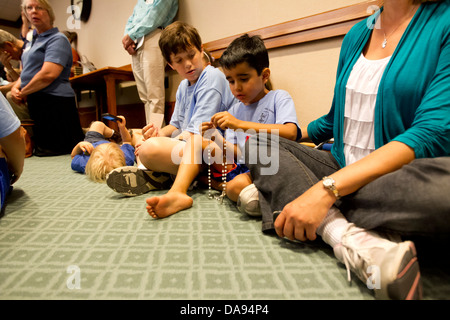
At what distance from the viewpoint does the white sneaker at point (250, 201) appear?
0.60 metres

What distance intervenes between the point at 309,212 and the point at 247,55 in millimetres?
573

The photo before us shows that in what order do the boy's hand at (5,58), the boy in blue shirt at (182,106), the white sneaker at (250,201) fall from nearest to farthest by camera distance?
the white sneaker at (250,201), the boy in blue shirt at (182,106), the boy's hand at (5,58)

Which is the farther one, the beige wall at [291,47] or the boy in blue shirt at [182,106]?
the beige wall at [291,47]

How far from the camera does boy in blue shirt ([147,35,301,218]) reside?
0.73m

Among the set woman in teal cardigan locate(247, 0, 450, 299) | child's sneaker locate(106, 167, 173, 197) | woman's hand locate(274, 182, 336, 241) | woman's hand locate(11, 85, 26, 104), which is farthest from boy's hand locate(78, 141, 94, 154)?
woman's hand locate(274, 182, 336, 241)

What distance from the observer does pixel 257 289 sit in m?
0.38

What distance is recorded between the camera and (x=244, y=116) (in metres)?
0.89

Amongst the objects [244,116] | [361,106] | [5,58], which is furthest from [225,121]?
[5,58]

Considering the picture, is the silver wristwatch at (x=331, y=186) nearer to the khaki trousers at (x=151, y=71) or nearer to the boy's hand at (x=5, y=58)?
the khaki trousers at (x=151, y=71)

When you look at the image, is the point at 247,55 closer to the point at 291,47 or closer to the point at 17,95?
the point at 291,47

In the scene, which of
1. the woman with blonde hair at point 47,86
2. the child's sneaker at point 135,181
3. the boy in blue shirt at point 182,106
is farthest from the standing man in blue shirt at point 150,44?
the child's sneaker at point 135,181

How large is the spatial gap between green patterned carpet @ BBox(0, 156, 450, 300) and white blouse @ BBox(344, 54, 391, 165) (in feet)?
0.73

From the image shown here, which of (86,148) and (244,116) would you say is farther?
(86,148)

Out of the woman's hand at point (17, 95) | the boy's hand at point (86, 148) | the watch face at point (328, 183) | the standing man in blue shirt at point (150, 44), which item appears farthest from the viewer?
the woman's hand at point (17, 95)
